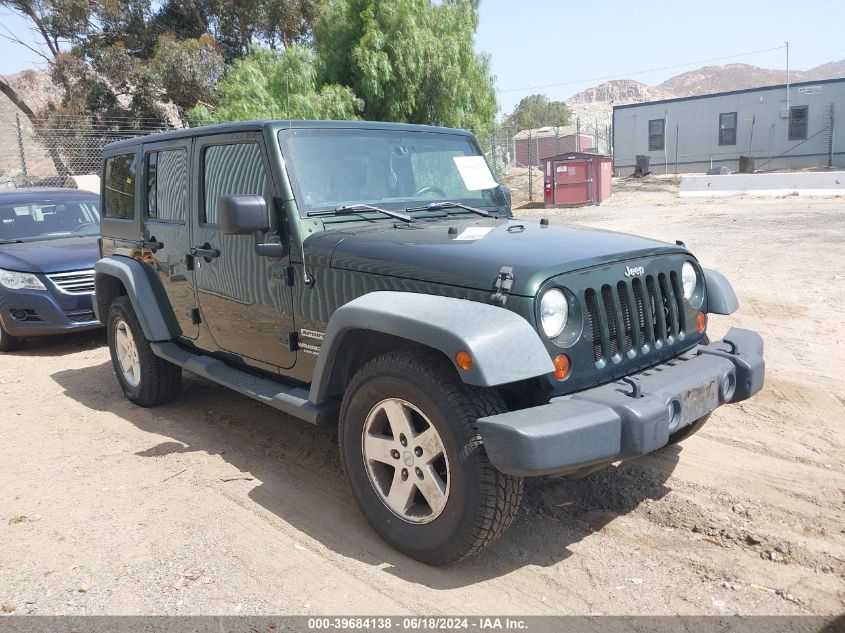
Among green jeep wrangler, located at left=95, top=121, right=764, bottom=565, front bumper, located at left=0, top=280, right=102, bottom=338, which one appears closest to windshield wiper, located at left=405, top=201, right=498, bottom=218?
green jeep wrangler, located at left=95, top=121, right=764, bottom=565

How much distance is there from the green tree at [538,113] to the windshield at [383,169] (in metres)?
62.4

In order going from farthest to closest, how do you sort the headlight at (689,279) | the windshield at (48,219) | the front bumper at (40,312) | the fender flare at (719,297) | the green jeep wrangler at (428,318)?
the windshield at (48,219) < the front bumper at (40,312) < the fender flare at (719,297) < the headlight at (689,279) < the green jeep wrangler at (428,318)

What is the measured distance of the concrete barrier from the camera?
19922mm

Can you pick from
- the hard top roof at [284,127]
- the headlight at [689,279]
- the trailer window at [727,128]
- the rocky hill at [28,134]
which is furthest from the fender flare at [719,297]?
the trailer window at [727,128]

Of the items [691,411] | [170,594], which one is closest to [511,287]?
[691,411]

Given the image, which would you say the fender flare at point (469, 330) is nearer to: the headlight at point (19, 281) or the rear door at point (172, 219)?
the rear door at point (172, 219)

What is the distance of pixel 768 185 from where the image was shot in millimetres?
20922

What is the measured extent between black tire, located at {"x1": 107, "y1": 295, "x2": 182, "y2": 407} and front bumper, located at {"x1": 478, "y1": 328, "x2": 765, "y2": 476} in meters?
3.43

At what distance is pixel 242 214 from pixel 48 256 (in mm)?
5178

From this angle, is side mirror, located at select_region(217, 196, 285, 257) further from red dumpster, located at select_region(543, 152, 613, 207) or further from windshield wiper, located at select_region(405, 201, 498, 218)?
red dumpster, located at select_region(543, 152, 613, 207)

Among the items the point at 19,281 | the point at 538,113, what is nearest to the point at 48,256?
the point at 19,281

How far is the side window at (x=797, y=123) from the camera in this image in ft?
100

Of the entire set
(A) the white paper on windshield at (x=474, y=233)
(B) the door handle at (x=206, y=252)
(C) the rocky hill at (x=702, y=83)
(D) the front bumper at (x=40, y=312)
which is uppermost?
(C) the rocky hill at (x=702, y=83)

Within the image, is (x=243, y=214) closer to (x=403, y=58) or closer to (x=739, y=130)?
(x=403, y=58)
